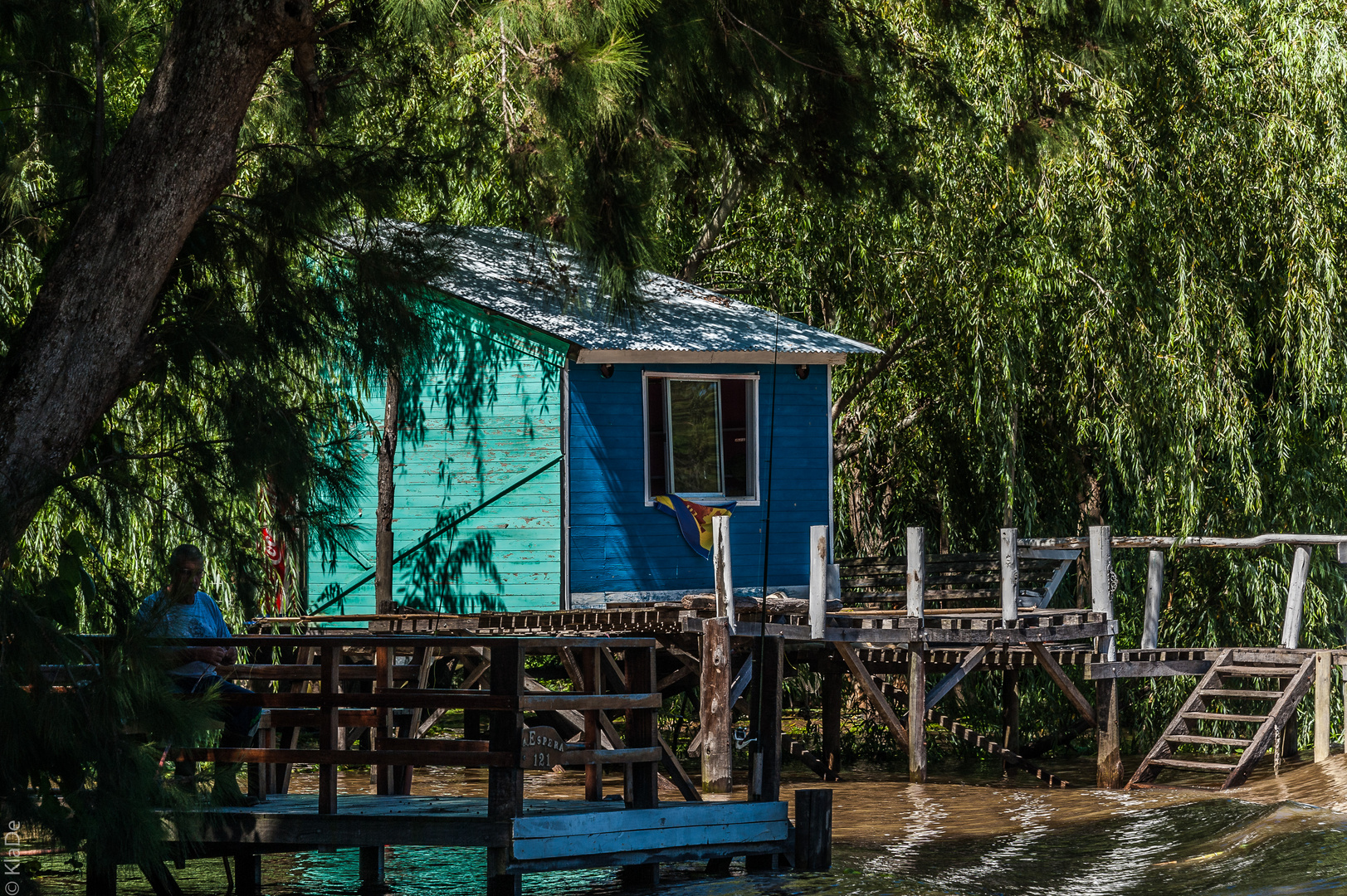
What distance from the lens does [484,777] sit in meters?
15.5

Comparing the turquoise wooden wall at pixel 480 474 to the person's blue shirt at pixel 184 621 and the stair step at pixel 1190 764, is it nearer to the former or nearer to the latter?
the stair step at pixel 1190 764

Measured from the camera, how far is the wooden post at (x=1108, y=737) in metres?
15.1

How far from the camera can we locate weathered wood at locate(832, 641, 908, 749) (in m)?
14.7

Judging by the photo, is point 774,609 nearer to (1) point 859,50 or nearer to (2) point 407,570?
(2) point 407,570

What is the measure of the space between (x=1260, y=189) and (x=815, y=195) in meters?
8.60

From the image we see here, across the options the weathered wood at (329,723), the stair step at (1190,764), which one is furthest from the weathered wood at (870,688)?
the weathered wood at (329,723)

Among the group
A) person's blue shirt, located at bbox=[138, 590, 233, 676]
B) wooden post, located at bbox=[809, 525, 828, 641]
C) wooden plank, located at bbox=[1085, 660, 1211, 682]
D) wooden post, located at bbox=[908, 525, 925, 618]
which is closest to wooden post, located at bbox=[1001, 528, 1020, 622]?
wooden post, located at bbox=[908, 525, 925, 618]

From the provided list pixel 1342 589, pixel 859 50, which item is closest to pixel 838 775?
pixel 1342 589

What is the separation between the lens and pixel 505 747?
25.3 ft

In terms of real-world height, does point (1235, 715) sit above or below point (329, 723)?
below

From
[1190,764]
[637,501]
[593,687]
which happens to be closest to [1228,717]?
[1190,764]

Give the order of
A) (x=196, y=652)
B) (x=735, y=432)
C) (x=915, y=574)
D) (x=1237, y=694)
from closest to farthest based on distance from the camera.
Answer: (x=196, y=652), (x=915, y=574), (x=1237, y=694), (x=735, y=432)

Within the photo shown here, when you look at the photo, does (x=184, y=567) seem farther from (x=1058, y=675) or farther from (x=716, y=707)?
(x=1058, y=675)

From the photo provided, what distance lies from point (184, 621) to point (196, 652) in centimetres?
113
